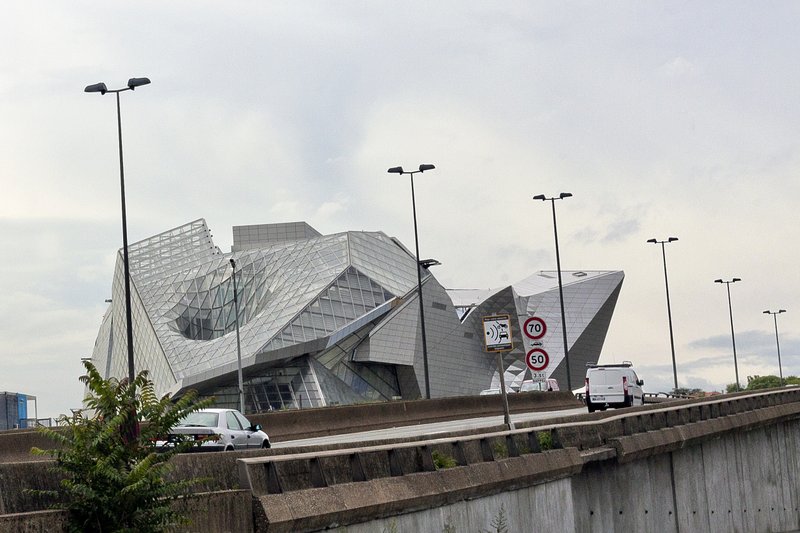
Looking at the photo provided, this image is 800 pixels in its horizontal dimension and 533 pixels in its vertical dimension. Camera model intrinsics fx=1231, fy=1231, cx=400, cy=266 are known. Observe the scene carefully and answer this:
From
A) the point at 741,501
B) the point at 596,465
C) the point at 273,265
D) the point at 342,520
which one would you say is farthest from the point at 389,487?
the point at 273,265

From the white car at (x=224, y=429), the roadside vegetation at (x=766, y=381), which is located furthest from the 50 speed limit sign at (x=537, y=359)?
the roadside vegetation at (x=766, y=381)

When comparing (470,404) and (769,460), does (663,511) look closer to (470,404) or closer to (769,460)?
(769,460)

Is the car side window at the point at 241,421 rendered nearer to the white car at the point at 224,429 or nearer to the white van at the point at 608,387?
the white car at the point at 224,429

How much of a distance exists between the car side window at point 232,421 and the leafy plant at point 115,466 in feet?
49.6

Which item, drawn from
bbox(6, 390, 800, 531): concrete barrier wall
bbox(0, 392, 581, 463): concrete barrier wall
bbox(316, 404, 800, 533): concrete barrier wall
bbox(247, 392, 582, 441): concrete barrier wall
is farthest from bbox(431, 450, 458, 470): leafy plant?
bbox(247, 392, 582, 441): concrete barrier wall

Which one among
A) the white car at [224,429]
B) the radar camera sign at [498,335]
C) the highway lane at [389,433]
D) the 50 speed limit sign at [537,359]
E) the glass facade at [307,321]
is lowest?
the highway lane at [389,433]

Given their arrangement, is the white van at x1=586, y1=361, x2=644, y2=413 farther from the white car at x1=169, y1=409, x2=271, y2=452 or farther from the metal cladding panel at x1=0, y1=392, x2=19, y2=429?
the metal cladding panel at x1=0, y1=392, x2=19, y2=429

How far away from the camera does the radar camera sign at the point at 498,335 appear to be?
23.6 m

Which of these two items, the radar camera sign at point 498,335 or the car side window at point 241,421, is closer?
the radar camera sign at point 498,335

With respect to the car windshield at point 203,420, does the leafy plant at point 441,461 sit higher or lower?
lower

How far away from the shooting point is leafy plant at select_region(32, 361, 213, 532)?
10.2 metres

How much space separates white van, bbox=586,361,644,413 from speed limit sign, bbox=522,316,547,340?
70.5ft

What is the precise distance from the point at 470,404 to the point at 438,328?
138 feet

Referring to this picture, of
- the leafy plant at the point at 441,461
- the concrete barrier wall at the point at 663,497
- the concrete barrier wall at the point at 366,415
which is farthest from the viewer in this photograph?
the concrete barrier wall at the point at 366,415
